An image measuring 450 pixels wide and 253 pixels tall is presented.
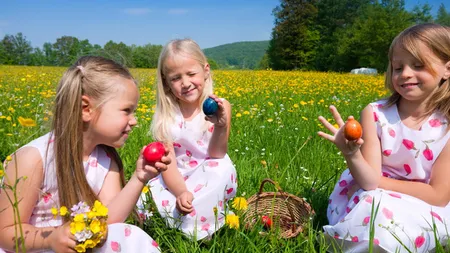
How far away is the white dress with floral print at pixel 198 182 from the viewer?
2027 mm

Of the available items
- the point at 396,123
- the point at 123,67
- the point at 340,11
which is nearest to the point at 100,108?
the point at 123,67

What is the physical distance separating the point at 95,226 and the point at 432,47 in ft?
4.92

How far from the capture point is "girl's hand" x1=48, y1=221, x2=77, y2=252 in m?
1.26

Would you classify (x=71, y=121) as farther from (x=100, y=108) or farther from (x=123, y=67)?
(x=123, y=67)

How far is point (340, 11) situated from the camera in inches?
1982

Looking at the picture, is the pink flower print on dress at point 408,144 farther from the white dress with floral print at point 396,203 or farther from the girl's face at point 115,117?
the girl's face at point 115,117

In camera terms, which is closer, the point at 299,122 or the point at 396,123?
the point at 396,123

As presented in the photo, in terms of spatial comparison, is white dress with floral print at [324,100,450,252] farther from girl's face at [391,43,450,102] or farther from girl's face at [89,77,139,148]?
girl's face at [89,77,139,148]

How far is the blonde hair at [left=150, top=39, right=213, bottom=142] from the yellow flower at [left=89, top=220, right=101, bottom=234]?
1.14m

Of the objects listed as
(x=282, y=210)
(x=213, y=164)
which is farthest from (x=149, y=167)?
(x=282, y=210)

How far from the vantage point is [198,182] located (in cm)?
221

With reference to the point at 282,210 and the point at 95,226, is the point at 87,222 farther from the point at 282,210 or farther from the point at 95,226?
the point at 282,210

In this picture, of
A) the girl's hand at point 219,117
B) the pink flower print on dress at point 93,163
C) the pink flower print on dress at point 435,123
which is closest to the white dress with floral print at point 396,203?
the pink flower print on dress at point 435,123

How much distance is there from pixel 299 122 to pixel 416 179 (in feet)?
6.56
